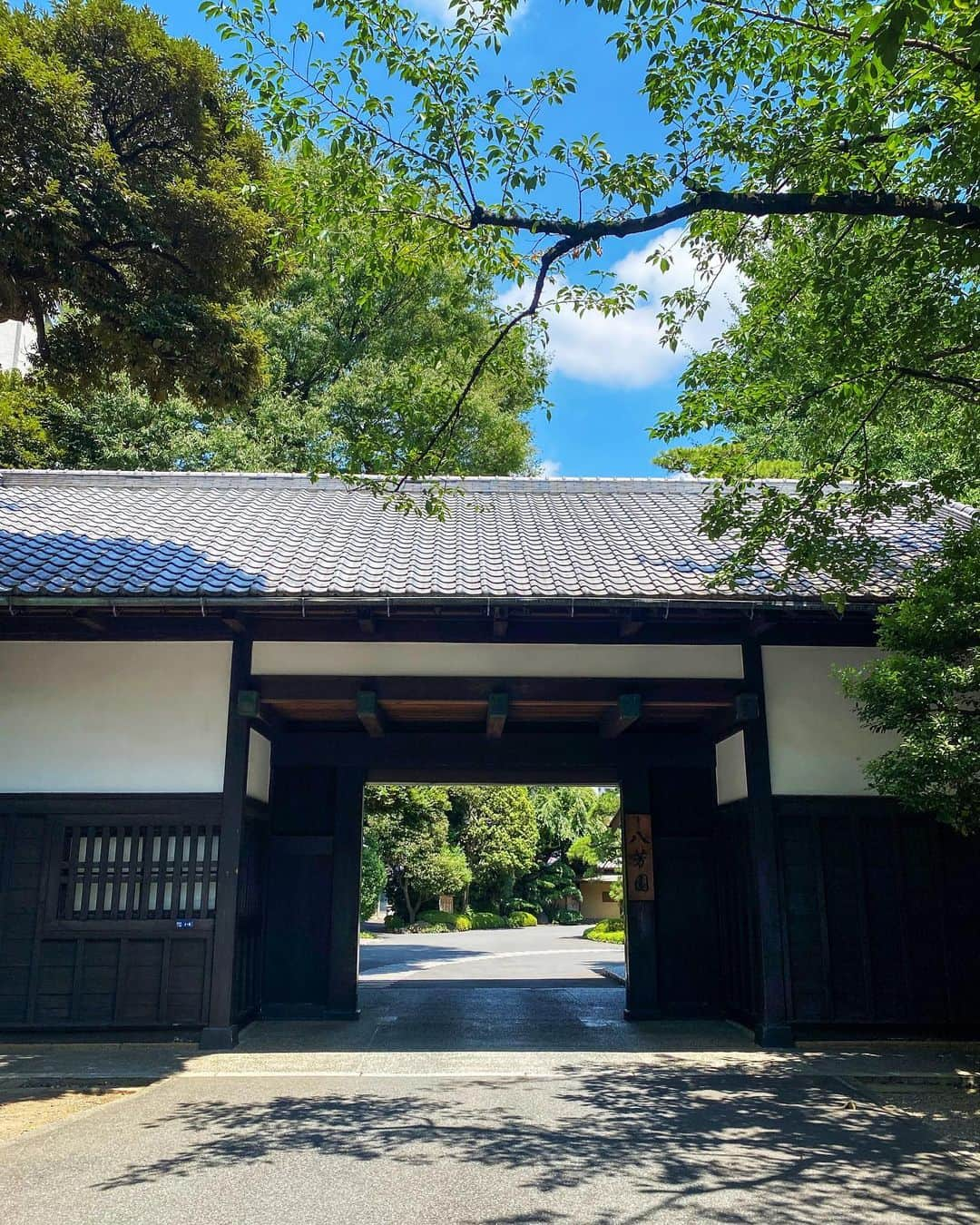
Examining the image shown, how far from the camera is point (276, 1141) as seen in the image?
512 centimetres

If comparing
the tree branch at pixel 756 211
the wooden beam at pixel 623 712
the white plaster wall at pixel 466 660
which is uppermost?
the tree branch at pixel 756 211

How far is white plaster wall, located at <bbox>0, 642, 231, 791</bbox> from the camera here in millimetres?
8242

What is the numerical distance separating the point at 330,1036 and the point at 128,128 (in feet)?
26.9

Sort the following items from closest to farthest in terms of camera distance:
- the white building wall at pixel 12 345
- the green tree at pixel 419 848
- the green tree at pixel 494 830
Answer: the green tree at pixel 419 848
the white building wall at pixel 12 345
the green tree at pixel 494 830

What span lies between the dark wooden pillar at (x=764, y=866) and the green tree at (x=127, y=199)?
5.66 m

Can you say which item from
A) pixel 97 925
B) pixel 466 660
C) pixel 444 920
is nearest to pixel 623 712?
pixel 466 660

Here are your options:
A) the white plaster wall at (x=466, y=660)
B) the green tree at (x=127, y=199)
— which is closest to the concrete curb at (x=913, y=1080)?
the white plaster wall at (x=466, y=660)

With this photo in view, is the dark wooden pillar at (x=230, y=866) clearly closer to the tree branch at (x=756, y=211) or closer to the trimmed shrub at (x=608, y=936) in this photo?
the tree branch at (x=756, y=211)

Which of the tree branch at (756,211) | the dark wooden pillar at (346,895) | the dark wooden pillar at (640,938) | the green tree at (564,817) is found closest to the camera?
the tree branch at (756,211)

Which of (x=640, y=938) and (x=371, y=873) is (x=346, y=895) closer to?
(x=640, y=938)

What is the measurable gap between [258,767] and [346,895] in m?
1.74

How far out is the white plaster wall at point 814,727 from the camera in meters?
8.40

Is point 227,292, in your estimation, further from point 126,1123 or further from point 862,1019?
point 862,1019

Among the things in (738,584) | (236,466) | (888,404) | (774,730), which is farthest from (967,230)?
(236,466)
